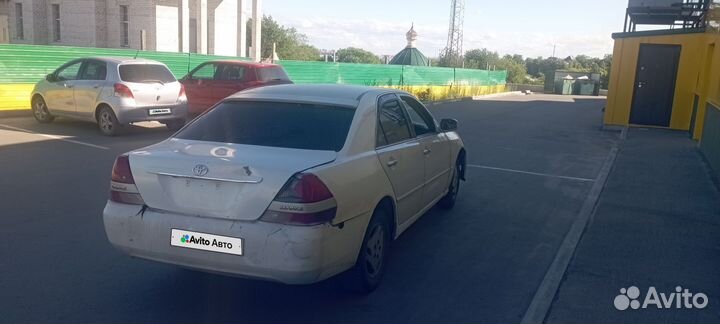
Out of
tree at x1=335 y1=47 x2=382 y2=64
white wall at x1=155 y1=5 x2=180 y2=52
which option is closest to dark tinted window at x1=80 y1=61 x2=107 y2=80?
white wall at x1=155 y1=5 x2=180 y2=52

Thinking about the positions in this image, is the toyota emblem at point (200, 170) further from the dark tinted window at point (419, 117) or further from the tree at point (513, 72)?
the tree at point (513, 72)

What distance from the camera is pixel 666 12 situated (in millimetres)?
20859

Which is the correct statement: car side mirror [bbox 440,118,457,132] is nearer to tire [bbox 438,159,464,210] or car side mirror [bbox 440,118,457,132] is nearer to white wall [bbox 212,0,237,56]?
tire [bbox 438,159,464,210]

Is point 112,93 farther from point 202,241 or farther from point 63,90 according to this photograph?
point 202,241

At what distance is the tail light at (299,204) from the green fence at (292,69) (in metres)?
13.6

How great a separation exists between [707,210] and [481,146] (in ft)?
20.5

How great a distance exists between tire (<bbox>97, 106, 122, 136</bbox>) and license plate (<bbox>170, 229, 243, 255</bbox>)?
908 centimetres

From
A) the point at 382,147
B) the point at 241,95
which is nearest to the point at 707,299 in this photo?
the point at 382,147

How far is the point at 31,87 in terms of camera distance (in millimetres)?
15203

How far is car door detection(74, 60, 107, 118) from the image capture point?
12469 millimetres

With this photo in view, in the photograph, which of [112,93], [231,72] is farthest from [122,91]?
[231,72]

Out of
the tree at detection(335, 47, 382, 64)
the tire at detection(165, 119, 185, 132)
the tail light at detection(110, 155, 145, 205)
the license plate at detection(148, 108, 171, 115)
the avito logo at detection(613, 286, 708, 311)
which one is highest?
the tree at detection(335, 47, 382, 64)

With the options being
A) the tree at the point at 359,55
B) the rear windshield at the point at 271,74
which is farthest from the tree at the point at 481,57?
the rear windshield at the point at 271,74

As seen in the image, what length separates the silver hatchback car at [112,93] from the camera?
1223 cm
